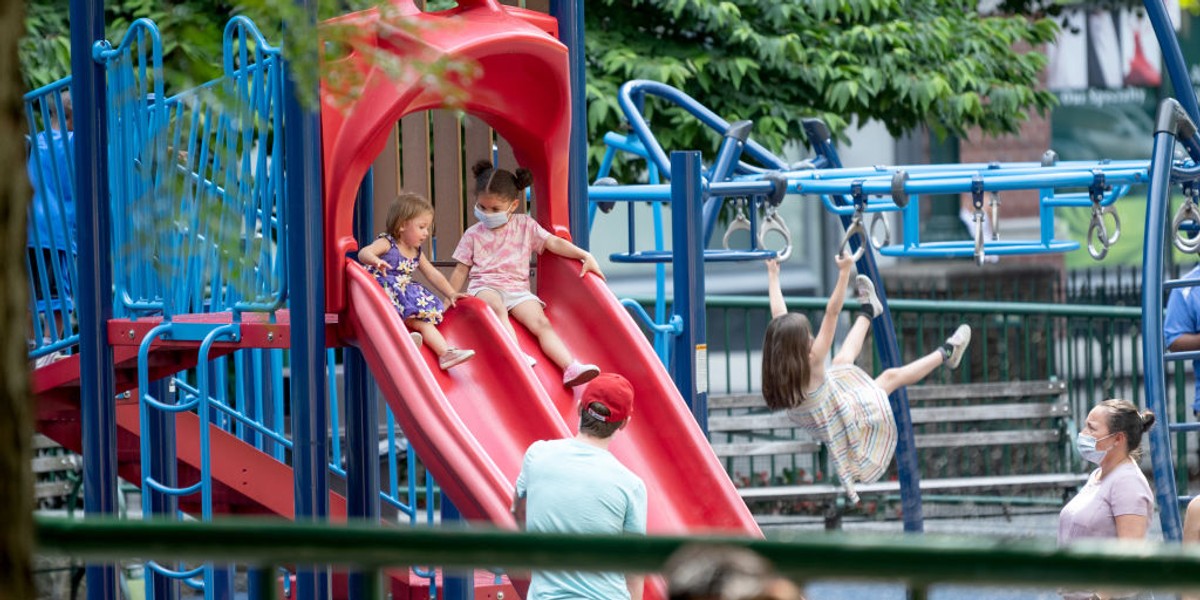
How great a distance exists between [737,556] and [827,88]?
8904mm

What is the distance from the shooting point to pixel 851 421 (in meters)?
7.52

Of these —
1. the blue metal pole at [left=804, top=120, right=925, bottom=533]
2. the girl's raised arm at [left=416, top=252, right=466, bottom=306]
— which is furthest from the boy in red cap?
the blue metal pole at [left=804, top=120, right=925, bottom=533]

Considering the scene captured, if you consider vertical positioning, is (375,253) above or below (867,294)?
above

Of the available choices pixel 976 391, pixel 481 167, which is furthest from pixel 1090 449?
pixel 976 391

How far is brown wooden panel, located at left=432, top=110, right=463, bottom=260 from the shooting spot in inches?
243

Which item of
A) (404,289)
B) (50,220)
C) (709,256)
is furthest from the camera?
(709,256)

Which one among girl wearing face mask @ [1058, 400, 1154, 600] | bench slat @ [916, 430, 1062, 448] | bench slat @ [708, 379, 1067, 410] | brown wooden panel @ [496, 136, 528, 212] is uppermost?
brown wooden panel @ [496, 136, 528, 212]

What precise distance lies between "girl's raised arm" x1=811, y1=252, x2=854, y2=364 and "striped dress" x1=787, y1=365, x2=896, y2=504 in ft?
0.73

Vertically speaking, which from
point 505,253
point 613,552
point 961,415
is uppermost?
point 505,253

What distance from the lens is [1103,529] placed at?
17.6 feet

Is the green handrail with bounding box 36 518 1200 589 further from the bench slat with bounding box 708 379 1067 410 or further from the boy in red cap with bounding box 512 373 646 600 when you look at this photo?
the bench slat with bounding box 708 379 1067 410

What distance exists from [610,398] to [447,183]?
188cm

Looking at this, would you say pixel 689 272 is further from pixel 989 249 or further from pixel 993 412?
pixel 993 412

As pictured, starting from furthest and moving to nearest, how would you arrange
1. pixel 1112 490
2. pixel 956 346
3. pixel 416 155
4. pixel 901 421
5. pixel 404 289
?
pixel 901 421 < pixel 956 346 < pixel 416 155 < pixel 404 289 < pixel 1112 490
